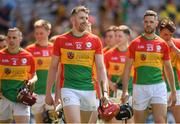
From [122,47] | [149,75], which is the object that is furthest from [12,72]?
[122,47]

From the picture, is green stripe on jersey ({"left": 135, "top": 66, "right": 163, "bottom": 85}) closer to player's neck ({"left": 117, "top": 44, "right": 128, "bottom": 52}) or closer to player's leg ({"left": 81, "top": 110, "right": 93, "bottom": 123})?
player's leg ({"left": 81, "top": 110, "right": 93, "bottom": 123})

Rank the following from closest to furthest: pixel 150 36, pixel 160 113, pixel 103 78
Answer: pixel 103 78 → pixel 160 113 → pixel 150 36

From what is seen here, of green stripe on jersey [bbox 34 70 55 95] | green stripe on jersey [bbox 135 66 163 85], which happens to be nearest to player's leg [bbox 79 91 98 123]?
green stripe on jersey [bbox 135 66 163 85]

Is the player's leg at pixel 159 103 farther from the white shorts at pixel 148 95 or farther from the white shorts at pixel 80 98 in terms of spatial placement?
the white shorts at pixel 80 98

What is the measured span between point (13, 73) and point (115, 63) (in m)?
3.04

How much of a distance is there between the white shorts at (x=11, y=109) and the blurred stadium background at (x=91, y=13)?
10081 millimetres

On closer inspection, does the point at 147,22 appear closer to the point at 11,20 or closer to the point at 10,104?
the point at 10,104

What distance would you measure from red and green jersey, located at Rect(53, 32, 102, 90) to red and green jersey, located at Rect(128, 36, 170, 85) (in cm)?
125

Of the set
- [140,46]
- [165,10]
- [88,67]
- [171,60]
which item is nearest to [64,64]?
[88,67]

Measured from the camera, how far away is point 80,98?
1254cm

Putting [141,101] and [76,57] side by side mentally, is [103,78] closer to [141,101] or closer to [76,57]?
[76,57]

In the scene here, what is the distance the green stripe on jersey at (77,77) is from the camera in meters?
12.6

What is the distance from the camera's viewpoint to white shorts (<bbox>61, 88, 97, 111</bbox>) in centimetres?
1236

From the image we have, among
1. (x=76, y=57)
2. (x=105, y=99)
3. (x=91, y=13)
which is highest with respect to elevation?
(x=91, y=13)
